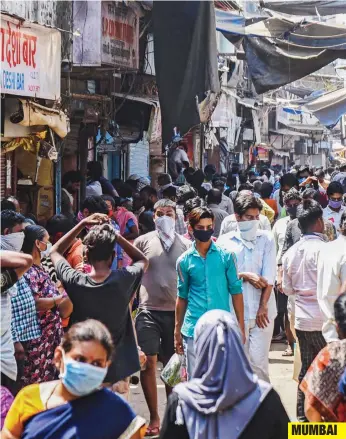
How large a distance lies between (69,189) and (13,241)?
6.28 m

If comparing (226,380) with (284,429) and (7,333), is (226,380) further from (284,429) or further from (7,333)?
(7,333)

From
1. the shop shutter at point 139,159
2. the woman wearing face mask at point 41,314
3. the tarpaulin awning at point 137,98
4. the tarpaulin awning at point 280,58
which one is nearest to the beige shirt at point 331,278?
the woman wearing face mask at point 41,314

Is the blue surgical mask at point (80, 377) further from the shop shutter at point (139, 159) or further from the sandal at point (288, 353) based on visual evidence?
the shop shutter at point (139, 159)

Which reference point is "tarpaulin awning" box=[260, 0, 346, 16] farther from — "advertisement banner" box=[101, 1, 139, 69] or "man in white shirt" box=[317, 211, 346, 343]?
"man in white shirt" box=[317, 211, 346, 343]

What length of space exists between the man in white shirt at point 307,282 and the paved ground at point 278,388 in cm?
62

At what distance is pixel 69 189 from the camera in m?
12.4

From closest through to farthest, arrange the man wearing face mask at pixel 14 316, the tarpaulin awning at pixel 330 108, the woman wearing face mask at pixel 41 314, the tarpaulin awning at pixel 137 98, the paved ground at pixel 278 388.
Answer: the man wearing face mask at pixel 14 316 → the woman wearing face mask at pixel 41 314 → the paved ground at pixel 278 388 → the tarpaulin awning at pixel 137 98 → the tarpaulin awning at pixel 330 108

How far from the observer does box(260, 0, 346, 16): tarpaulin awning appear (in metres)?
13.5

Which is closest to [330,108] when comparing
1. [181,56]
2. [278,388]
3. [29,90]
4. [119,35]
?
[119,35]

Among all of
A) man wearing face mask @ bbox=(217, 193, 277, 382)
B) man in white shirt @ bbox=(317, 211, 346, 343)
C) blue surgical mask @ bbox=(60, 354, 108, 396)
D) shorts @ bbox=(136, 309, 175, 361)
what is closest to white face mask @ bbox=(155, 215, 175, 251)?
man wearing face mask @ bbox=(217, 193, 277, 382)

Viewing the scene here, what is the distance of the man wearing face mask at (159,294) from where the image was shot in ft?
23.0

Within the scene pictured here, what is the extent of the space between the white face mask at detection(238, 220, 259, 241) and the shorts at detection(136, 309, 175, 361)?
0.81 m

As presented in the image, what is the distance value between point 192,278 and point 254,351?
0.87 meters

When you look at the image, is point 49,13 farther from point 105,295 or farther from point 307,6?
point 307,6
